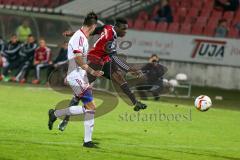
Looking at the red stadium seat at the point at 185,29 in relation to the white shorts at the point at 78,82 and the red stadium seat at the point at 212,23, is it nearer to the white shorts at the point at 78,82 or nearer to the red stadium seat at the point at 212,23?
the red stadium seat at the point at 212,23

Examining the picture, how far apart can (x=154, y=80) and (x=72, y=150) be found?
37.9ft

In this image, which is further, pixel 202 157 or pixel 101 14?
pixel 101 14

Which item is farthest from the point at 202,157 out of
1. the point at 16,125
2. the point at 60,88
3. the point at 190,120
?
the point at 60,88

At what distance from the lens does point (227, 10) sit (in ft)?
92.6

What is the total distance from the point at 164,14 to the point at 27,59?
6.14m

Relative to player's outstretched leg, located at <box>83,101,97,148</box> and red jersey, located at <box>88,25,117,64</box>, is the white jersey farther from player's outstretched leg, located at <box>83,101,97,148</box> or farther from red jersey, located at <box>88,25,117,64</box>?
red jersey, located at <box>88,25,117,64</box>

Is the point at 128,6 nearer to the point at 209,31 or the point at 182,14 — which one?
the point at 182,14

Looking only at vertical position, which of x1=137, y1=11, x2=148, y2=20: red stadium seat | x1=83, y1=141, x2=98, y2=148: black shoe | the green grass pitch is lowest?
the green grass pitch

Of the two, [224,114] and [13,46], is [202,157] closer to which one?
[224,114]

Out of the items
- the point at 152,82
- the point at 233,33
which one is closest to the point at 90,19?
the point at 152,82

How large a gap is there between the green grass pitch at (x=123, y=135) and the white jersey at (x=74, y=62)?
3.24ft

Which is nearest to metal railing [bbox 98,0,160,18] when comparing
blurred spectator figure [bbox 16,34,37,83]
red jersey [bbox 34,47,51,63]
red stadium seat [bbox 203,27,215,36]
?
red stadium seat [bbox 203,27,215,36]

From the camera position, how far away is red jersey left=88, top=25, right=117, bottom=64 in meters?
14.5

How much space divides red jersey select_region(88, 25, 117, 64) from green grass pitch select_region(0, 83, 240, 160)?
1.43m
